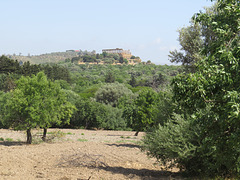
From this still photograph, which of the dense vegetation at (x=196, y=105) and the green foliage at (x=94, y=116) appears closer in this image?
the dense vegetation at (x=196, y=105)

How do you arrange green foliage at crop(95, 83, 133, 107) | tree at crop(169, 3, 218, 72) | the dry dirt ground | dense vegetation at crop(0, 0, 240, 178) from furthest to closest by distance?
green foliage at crop(95, 83, 133, 107) → tree at crop(169, 3, 218, 72) → the dry dirt ground → dense vegetation at crop(0, 0, 240, 178)

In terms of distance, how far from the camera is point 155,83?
3388 inches

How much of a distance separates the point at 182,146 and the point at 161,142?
71 centimetres

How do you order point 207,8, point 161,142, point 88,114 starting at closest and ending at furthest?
point 161,142
point 207,8
point 88,114

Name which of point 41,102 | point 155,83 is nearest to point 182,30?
point 41,102

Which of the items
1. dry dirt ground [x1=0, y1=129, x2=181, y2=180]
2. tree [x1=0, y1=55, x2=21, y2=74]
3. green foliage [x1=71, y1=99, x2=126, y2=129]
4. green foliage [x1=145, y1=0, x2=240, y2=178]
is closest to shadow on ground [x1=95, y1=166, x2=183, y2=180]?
dry dirt ground [x1=0, y1=129, x2=181, y2=180]

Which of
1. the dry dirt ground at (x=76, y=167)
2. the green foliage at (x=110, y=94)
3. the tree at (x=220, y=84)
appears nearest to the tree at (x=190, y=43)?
the dry dirt ground at (x=76, y=167)

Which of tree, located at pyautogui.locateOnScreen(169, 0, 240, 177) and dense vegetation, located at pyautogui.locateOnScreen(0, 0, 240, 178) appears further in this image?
dense vegetation, located at pyautogui.locateOnScreen(0, 0, 240, 178)

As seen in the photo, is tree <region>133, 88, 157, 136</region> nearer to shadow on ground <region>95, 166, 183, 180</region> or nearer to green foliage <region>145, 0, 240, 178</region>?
shadow on ground <region>95, 166, 183, 180</region>

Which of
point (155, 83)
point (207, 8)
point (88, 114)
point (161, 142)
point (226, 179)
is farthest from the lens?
point (155, 83)

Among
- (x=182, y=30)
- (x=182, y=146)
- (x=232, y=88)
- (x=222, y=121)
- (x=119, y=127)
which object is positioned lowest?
(x=119, y=127)

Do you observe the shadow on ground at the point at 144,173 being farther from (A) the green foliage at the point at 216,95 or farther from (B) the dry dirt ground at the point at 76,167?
(A) the green foliage at the point at 216,95

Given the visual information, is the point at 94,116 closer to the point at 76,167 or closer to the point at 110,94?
the point at 110,94

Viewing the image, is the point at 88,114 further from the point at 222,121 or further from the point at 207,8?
the point at 222,121
